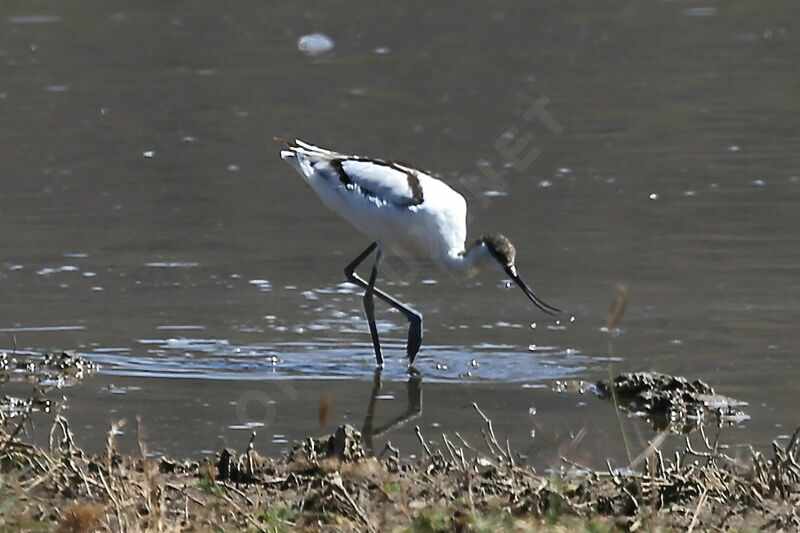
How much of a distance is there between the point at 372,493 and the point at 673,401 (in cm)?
233

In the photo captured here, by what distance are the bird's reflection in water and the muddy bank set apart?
1212 millimetres

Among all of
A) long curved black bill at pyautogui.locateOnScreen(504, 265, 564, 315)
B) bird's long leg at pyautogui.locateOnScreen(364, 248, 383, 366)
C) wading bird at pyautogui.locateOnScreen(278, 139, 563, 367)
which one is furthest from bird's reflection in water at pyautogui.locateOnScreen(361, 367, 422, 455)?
long curved black bill at pyautogui.locateOnScreen(504, 265, 564, 315)

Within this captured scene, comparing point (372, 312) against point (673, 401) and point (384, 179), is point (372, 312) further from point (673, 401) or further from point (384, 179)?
point (673, 401)

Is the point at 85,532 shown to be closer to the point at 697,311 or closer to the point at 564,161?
the point at 697,311

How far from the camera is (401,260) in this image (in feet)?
33.7

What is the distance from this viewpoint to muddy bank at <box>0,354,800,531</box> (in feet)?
15.5

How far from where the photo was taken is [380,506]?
17.2 ft

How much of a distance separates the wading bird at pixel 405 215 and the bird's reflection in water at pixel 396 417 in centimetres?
57

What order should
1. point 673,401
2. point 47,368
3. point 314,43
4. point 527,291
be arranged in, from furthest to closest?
point 314,43, point 527,291, point 47,368, point 673,401

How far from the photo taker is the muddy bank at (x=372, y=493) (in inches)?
187

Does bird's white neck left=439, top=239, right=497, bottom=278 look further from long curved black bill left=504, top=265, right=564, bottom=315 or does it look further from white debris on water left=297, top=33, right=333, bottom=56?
white debris on water left=297, top=33, right=333, bottom=56

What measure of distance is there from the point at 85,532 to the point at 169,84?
13720 mm

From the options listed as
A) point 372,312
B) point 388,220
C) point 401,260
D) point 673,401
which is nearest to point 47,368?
point 372,312

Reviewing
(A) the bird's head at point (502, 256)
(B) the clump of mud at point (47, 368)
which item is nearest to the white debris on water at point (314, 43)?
(A) the bird's head at point (502, 256)
